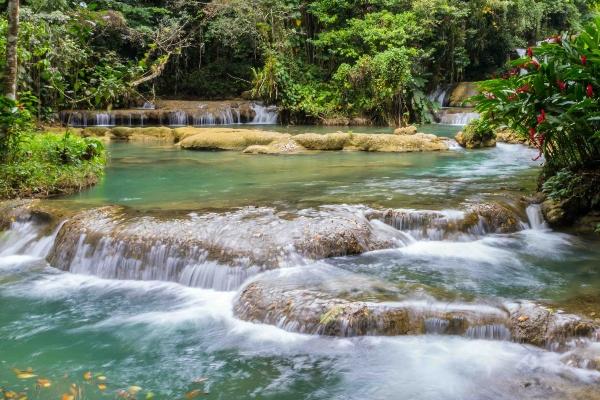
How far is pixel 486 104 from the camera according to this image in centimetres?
793

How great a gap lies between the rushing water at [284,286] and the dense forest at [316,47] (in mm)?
13940

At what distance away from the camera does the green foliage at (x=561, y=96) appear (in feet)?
22.4

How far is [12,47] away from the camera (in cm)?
863

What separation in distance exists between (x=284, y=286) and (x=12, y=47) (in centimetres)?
619

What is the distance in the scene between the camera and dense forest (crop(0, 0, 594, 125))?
78.2 ft

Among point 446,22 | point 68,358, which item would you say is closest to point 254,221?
point 68,358

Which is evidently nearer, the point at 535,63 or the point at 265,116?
the point at 535,63

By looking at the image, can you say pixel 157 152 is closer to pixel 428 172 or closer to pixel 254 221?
pixel 428 172

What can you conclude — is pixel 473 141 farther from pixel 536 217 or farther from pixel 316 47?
pixel 316 47

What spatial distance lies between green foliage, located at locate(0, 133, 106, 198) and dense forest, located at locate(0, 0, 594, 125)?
11.4m

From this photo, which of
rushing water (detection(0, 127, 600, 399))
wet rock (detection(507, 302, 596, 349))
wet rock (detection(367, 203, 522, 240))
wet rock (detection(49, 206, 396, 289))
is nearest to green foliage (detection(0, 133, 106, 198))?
rushing water (detection(0, 127, 600, 399))

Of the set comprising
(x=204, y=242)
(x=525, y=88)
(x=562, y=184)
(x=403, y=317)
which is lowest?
(x=403, y=317)

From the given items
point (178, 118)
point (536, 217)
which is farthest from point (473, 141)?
point (178, 118)

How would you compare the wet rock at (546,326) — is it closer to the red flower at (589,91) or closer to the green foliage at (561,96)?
the green foliage at (561,96)
